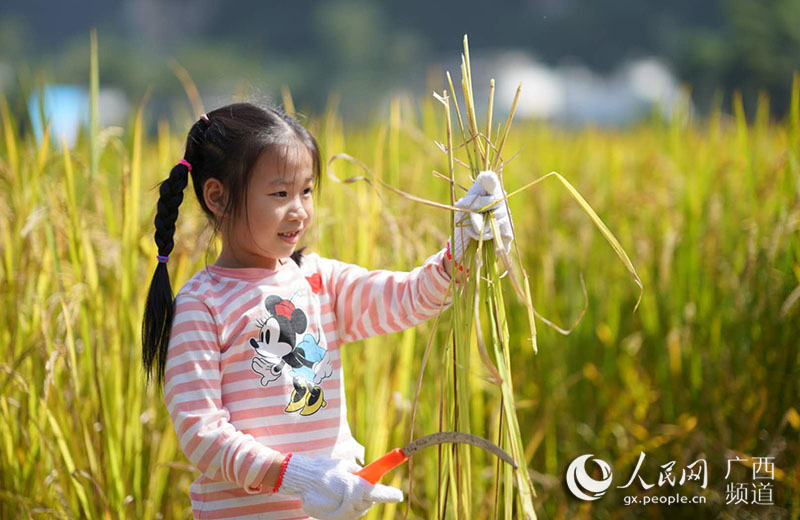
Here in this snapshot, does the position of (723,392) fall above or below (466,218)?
below

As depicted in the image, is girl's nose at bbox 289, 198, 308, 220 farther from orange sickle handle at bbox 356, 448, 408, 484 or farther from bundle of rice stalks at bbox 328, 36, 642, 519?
orange sickle handle at bbox 356, 448, 408, 484

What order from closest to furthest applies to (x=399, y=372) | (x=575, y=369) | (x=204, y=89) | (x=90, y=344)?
(x=90, y=344) → (x=399, y=372) → (x=575, y=369) → (x=204, y=89)

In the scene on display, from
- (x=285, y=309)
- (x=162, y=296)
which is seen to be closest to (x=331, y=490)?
(x=285, y=309)

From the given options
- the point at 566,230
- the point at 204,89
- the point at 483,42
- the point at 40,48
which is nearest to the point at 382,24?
the point at 483,42

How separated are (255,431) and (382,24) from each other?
52.7 m

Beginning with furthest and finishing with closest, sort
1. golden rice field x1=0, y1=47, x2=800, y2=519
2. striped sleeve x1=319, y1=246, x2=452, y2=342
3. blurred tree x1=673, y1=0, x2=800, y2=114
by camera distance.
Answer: blurred tree x1=673, y1=0, x2=800, y2=114 → golden rice field x1=0, y1=47, x2=800, y2=519 → striped sleeve x1=319, y1=246, x2=452, y2=342

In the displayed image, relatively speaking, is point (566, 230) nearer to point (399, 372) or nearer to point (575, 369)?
point (575, 369)

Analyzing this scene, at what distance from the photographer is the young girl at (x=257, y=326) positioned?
1060 mm

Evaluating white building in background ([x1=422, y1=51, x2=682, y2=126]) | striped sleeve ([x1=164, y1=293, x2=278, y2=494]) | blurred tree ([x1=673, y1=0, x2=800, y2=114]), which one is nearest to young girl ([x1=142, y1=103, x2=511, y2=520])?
striped sleeve ([x1=164, y1=293, x2=278, y2=494])

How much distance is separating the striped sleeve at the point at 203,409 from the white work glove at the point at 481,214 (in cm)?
37

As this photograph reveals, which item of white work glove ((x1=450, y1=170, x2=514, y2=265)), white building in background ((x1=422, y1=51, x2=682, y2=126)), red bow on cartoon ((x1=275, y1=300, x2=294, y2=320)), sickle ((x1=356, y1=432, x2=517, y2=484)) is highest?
white building in background ((x1=422, y1=51, x2=682, y2=126))

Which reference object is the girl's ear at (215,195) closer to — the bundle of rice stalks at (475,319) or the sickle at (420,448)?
the bundle of rice stalks at (475,319)

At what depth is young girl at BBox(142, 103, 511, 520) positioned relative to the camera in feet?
3.48

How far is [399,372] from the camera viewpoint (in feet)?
5.72
